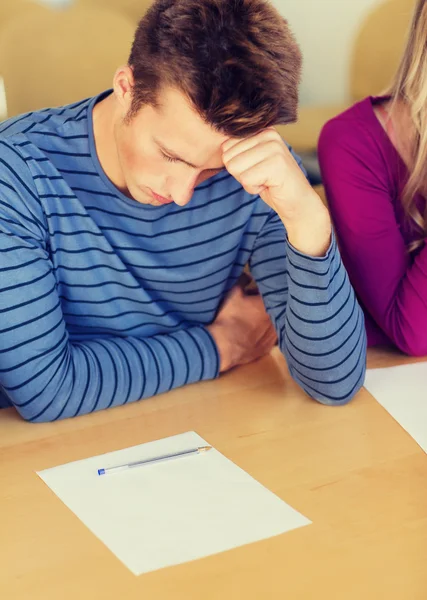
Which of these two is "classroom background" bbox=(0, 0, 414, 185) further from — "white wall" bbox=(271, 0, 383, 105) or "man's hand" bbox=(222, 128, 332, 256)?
"man's hand" bbox=(222, 128, 332, 256)

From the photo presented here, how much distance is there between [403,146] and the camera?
1.38 m

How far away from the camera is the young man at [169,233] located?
95cm

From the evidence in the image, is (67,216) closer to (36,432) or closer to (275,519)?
(36,432)

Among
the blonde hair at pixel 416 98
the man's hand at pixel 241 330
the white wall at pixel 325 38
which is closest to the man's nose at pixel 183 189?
the man's hand at pixel 241 330

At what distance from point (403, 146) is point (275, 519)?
2.59 ft

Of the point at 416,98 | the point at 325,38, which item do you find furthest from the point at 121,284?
the point at 325,38

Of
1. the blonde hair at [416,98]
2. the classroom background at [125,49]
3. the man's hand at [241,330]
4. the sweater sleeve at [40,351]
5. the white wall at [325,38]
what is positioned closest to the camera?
the sweater sleeve at [40,351]

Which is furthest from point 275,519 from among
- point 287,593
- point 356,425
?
point 356,425

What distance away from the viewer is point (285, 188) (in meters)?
1.08

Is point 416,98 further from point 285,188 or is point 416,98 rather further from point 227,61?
point 227,61

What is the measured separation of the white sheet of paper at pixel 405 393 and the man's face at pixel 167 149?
40cm

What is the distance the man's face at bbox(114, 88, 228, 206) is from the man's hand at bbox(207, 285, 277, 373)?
0.24 meters

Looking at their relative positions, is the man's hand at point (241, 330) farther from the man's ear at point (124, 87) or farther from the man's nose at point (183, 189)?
the man's ear at point (124, 87)

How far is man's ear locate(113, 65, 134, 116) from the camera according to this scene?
1.03 metres
